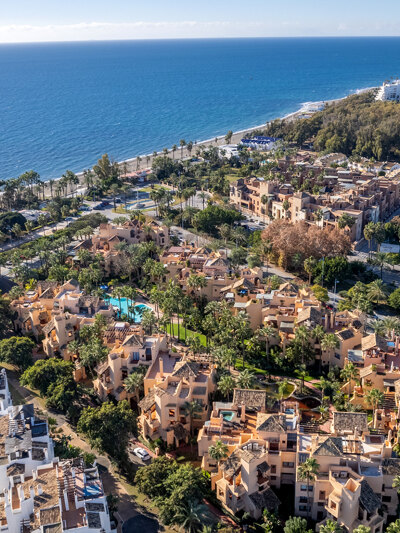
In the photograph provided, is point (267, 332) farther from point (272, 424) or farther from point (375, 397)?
point (272, 424)

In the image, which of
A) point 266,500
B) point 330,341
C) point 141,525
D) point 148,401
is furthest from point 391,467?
point 148,401

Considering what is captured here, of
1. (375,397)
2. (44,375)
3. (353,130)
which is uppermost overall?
(353,130)

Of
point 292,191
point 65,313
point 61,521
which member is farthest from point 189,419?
point 292,191

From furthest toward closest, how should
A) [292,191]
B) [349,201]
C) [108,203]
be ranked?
[108,203], [292,191], [349,201]

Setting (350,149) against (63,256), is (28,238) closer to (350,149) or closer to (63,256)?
(63,256)

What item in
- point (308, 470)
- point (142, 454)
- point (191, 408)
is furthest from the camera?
point (191, 408)

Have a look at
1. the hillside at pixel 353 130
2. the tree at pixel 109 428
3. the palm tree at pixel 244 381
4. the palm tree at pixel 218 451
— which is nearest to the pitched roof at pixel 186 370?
the palm tree at pixel 244 381

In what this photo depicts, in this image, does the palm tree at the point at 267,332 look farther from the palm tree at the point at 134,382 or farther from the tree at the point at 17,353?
the tree at the point at 17,353
